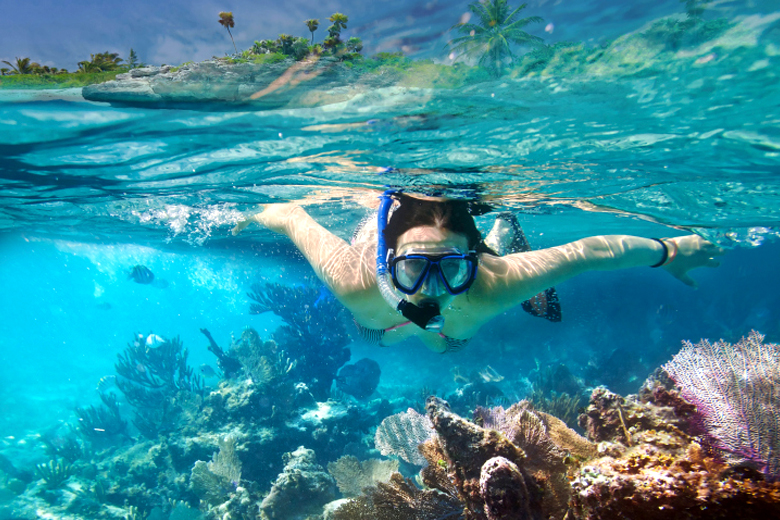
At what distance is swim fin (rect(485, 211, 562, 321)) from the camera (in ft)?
18.9

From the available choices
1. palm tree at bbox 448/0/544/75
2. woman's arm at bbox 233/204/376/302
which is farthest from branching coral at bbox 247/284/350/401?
palm tree at bbox 448/0/544/75

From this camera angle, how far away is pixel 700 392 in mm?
2490

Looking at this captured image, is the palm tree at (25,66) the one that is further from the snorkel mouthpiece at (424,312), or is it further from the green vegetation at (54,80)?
the snorkel mouthpiece at (424,312)

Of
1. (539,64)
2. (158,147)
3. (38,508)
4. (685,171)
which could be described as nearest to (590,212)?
(685,171)

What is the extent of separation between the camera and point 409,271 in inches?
133

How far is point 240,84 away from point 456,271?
13.0ft

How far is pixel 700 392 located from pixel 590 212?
13112mm

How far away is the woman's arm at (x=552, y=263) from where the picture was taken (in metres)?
4.07

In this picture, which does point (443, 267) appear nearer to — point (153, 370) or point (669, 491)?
point (669, 491)

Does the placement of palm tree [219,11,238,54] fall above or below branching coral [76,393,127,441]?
above

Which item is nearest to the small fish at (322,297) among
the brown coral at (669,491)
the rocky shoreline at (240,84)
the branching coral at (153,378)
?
the branching coral at (153,378)

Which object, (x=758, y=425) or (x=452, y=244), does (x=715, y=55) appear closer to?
(x=452, y=244)

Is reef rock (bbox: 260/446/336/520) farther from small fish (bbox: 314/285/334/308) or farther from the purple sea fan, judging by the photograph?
small fish (bbox: 314/285/334/308)

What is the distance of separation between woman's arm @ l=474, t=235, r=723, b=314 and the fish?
9.47 metres
